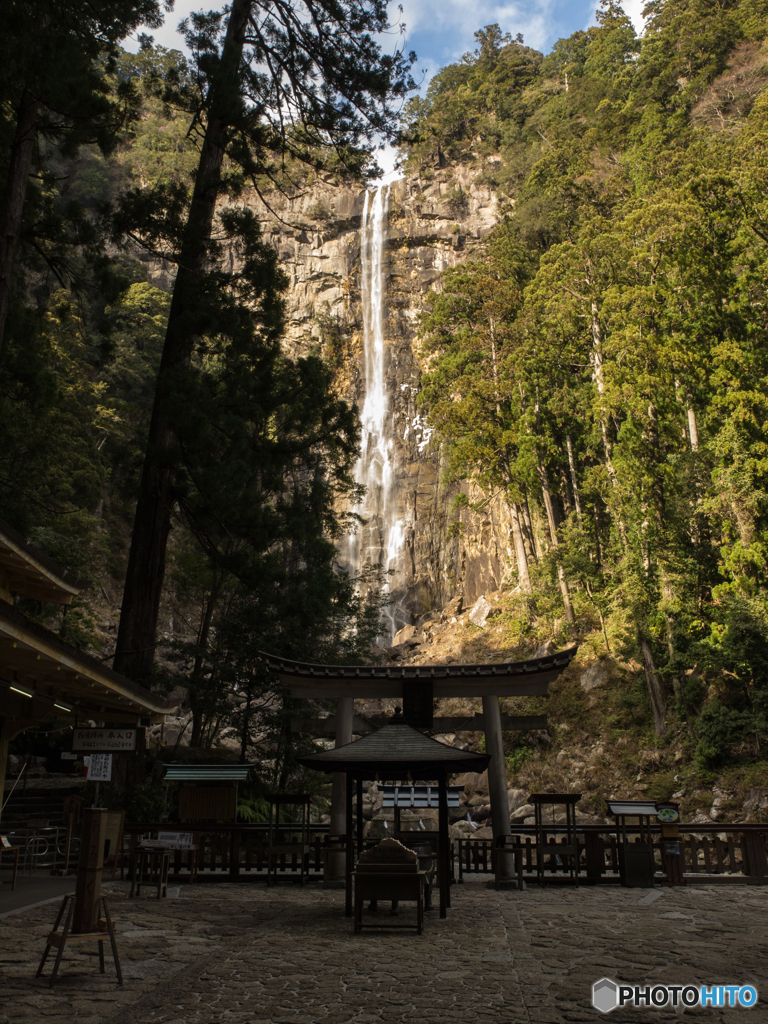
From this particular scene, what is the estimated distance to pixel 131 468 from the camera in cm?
1235

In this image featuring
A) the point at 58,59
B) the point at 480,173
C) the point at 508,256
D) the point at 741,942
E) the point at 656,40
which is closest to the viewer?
Result: the point at 741,942

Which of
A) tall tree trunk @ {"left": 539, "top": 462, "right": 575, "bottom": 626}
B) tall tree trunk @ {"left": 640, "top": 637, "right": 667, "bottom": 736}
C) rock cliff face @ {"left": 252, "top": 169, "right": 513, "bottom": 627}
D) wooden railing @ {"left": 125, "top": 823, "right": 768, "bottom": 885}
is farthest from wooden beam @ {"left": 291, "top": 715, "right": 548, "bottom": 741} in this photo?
rock cliff face @ {"left": 252, "top": 169, "right": 513, "bottom": 627}

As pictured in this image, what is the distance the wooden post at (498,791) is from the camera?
32.9 ft

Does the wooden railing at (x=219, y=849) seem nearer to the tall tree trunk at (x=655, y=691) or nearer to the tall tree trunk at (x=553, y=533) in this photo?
the tall tree trunk at (x=655, y=691)

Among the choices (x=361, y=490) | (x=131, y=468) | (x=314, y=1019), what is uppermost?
(x=361, y=490)

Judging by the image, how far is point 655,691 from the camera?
19.0 metres

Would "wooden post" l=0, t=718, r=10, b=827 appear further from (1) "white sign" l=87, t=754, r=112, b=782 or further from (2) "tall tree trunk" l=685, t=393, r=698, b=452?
(2) "tall tree trunk" l=685, t=393, r=698, b=452

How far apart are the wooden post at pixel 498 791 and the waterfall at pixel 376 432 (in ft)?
65.0

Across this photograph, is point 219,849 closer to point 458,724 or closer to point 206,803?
point 206,803

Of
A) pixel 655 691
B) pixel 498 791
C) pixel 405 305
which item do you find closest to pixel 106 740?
pixel 498 791

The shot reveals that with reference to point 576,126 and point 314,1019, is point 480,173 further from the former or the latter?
point 314,1019

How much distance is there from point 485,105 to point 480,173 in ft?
18.9

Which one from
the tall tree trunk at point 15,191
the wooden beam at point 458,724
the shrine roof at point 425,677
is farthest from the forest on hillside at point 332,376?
the wooden beam at point 458,724

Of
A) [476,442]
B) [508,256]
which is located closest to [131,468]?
[476,442]
